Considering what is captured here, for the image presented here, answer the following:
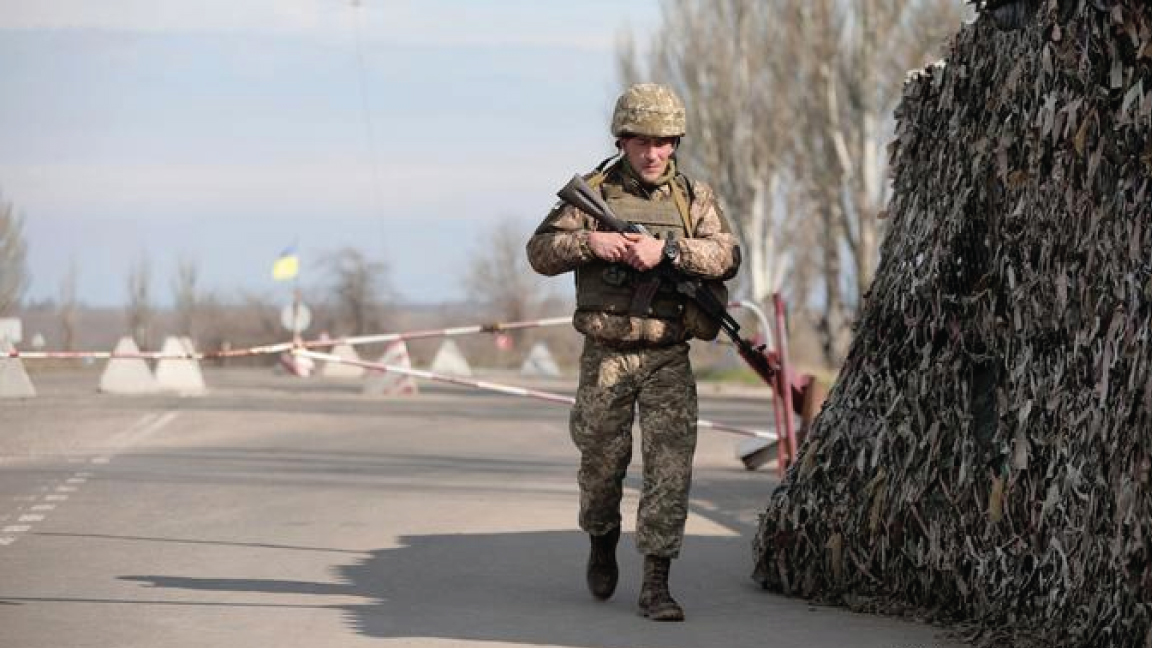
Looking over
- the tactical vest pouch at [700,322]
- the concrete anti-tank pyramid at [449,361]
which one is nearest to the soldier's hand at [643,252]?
the tactical vest pouch at [700,322]

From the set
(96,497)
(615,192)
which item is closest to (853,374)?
(615,192)

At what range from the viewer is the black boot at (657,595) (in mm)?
8789

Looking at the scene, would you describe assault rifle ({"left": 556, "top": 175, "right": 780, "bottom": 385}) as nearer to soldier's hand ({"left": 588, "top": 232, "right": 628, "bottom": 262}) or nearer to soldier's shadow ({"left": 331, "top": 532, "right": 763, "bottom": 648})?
soldier's hand ({"left": 588, "top": 232, "right": 628, "bottom": 262})

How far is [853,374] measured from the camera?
972 cm

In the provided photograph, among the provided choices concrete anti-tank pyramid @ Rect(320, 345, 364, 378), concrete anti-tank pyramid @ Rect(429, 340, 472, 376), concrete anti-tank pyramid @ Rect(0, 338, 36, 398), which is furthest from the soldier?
concrete anti-tank pyramid @ Rect(320, 345, 364, 378)

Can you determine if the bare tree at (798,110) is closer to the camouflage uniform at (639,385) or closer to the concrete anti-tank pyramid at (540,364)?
the concrete anti-tank pyramid at (540,364)

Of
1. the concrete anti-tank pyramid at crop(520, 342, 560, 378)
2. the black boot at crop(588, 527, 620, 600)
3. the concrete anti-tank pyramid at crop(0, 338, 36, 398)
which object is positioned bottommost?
the concrete anti-tank pyramid at crop(520, 342, 560, 378)

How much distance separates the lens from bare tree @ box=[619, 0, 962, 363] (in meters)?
49.0

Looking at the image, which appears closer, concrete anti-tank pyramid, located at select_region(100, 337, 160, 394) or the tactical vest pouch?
the tactical vest pouch

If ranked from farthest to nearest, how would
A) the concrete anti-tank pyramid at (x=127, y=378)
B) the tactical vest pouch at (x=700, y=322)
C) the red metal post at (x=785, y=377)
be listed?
the concrete anti-tank pyramid at (x=127, y=378) → the red metal post at (x=785, y=377) → the tactical vest pouch at (x=700, y=322)

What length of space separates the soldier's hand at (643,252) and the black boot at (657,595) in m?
1.10

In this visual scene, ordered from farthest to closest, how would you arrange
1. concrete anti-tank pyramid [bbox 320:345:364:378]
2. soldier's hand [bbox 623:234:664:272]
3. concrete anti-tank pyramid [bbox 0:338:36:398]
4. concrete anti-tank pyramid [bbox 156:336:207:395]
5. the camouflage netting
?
concrete anti-tank pyramid [bbox 320:345:364:378], concrete anti-tank pyramid [bbox 156:336:207:395], concrete anti-tank pyramid [bbox 0:338:36:398], soldier's hand [bbox 623:234:664:272], the camouflage netting

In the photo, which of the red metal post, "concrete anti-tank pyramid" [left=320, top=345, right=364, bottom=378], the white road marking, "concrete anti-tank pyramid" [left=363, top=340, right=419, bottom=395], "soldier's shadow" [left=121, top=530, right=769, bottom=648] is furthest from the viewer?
"concrete anti-tank pyramid" [left=320, top=345, right=364, bottom=378]

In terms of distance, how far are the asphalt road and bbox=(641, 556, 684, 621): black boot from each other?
0.07 metres
